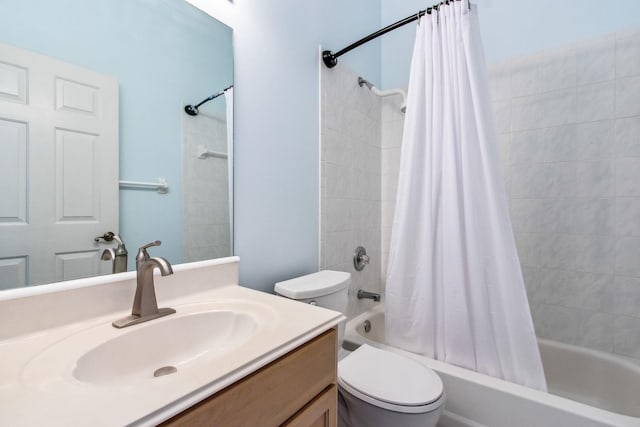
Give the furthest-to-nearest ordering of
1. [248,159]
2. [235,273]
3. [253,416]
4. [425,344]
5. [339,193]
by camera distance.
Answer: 1. [339,193]
2. [425,344]
3. [248,159]
4. [235,273]
5. [253,416]

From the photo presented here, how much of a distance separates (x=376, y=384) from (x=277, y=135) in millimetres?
1064

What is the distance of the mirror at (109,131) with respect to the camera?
0.68m

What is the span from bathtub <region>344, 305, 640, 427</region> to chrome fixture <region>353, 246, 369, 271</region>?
298 millimetres

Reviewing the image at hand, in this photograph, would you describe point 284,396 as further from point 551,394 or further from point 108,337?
point 551,394

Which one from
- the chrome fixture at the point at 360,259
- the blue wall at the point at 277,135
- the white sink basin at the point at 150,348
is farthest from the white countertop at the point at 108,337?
the chrome fixture at the point at 360,259

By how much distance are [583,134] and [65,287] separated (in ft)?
7.47

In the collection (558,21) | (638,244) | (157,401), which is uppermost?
(558,21)

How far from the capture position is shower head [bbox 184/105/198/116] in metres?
1.01

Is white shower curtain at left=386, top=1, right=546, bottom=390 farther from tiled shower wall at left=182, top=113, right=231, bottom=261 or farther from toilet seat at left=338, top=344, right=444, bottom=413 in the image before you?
tiled shower wall at left=182, top=113, right=231, bottom=261

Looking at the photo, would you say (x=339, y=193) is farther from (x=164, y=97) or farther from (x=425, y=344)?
(x=164, y=97)

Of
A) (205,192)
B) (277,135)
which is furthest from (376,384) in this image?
(277,135)

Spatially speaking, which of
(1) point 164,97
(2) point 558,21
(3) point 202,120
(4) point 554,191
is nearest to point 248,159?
(3) point 202,120

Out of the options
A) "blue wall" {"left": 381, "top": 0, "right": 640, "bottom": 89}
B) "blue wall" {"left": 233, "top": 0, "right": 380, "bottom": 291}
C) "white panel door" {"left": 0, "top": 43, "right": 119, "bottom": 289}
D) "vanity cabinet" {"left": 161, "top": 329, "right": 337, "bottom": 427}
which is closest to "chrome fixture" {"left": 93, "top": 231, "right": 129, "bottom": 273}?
"white panel door" {"left": 0, "top": 43, "right": 119, "bottom": 289}

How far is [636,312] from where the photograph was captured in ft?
4.90
